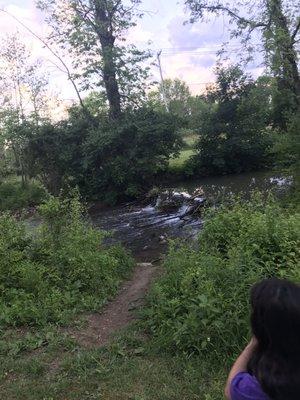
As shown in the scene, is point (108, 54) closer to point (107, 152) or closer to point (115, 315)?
point (107, 152)

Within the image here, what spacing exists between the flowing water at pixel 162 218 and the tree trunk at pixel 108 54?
6011mm

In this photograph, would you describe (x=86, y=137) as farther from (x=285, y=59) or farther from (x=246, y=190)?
(x=285, y=59)

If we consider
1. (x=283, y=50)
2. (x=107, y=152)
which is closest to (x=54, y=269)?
(x=283, y=50)

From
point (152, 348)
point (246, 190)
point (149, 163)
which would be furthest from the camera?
point (149, 163)

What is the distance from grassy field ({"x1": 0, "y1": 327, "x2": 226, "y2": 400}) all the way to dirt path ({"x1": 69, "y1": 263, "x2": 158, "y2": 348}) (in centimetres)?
32

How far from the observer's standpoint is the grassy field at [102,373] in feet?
15.6

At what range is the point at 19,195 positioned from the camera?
28.5 meters

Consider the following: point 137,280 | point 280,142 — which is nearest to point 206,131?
point 280,142

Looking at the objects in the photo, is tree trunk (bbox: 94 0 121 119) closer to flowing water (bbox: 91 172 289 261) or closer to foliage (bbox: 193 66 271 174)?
foliage (bbox: 193 66 271 174)

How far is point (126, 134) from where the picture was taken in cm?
2511

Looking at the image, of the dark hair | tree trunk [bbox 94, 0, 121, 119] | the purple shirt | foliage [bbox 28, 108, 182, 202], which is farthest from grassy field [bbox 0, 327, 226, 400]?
tree trunk [bbox 94, 0, 121, 119]

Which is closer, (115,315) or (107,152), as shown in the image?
(115,315)

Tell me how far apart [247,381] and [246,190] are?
19419 mm

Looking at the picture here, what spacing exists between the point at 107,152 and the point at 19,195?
22.7 ft
